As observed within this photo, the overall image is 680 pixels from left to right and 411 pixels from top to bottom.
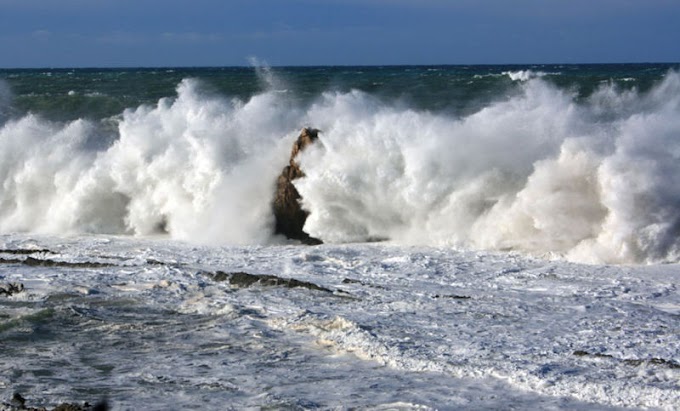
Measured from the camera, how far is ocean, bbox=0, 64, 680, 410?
250 inches

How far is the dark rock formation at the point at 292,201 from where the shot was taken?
Answer: 12.6 m

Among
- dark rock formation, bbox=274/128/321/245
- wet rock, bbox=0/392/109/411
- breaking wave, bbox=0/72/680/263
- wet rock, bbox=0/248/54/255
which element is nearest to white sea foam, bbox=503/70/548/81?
breaking wave, bbox=0/72/680/263

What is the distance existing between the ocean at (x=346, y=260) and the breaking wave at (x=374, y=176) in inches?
1.2

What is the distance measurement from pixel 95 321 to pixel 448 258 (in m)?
4.12

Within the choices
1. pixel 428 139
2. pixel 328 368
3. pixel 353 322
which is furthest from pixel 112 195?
pixel 328 368

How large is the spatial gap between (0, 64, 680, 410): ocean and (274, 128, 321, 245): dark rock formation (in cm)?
13

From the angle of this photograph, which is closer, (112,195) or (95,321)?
(95,321)

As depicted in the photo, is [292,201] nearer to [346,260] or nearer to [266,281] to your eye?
[346,260]

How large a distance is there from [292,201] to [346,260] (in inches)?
101

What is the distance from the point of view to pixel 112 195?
14.2 metres

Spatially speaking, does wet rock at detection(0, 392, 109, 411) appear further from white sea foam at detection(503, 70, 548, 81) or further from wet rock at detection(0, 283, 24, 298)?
white sea foam at detection(503, 70, 548, 81)

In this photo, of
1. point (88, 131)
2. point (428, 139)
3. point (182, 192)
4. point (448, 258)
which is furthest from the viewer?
point (88, 131)

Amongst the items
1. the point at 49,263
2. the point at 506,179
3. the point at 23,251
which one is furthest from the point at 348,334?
the point at 23,251

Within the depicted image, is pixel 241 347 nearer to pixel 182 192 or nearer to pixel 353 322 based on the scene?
pixel 353 322
